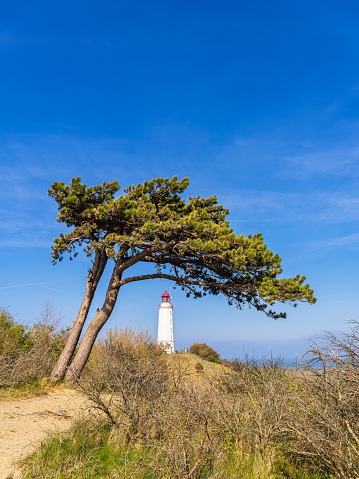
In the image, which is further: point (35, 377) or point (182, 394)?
point (35, 377)

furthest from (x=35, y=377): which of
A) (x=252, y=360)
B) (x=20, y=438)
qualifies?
(x=252, y=360)

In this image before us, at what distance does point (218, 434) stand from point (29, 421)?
17.0 feet

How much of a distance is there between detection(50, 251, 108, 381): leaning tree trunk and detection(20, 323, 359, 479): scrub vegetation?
261 inches

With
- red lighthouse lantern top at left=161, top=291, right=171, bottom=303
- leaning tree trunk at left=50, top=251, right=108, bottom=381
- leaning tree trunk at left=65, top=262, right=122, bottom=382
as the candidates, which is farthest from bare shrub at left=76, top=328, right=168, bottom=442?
red lighthouse lantern top at left=161, top=291, right=171, bottom=303

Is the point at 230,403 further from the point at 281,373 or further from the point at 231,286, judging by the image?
the point at 231,286

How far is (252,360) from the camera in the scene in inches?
353

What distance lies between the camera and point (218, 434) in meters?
5.34

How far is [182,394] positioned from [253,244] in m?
5.65

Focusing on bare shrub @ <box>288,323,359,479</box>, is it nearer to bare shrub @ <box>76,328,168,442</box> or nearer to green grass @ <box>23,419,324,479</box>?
green grass @ <box>23,419,324,479</box>

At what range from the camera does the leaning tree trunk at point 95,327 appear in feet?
40.7

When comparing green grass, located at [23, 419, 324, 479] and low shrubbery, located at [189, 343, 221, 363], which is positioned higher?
low shrubbery, located at [189, 343, 221, 363]

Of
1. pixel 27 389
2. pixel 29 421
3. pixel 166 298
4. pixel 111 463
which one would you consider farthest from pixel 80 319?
pixel 166 298

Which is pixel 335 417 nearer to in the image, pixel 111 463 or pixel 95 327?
pixel 111 463

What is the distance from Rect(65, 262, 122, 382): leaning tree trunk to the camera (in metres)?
12.4
